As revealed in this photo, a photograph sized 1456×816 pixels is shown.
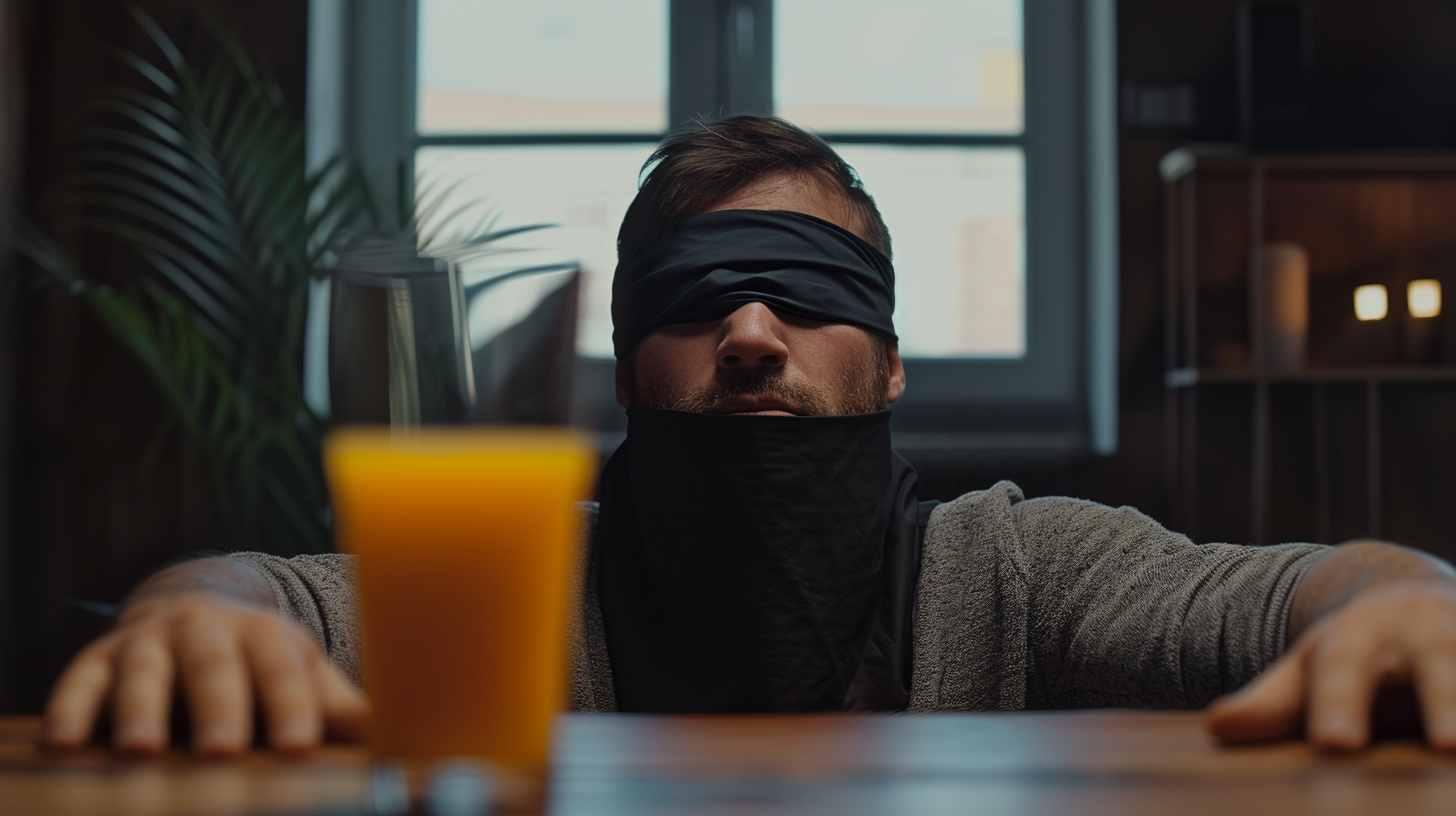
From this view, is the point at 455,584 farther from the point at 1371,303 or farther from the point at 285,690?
the point at 1371,303

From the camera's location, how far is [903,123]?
9.89 ft

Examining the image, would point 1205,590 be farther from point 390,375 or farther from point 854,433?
point 390,375


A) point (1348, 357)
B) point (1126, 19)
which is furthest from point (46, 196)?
point (1348, 357)

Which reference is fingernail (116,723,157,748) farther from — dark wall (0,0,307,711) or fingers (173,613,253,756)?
dark wall (0,0,307,711)

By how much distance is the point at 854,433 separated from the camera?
4.12 ft

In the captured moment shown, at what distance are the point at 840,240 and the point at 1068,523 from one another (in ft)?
1.45

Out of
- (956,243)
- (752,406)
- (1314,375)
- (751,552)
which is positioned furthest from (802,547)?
(956,243)

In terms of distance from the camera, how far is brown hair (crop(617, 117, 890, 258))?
1451 millimetres

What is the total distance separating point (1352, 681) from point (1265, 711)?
0.04 metres

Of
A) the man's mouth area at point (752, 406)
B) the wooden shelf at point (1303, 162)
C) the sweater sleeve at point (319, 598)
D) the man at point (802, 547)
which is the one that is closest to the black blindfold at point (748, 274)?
the man at point (802, 547)

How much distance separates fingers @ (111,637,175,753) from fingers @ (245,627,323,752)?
0.03 meters

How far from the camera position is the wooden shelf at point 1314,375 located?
8.43ft

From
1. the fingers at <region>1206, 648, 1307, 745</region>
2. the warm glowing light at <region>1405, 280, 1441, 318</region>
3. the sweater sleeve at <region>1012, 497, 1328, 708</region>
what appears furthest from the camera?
the warm glowing light at <region>1405, 280, 1441, 318</region>

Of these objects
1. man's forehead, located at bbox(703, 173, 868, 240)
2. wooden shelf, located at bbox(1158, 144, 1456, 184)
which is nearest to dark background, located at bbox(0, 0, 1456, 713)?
wooden shelf, located at bbox(1158, 144, 1456, 184)
